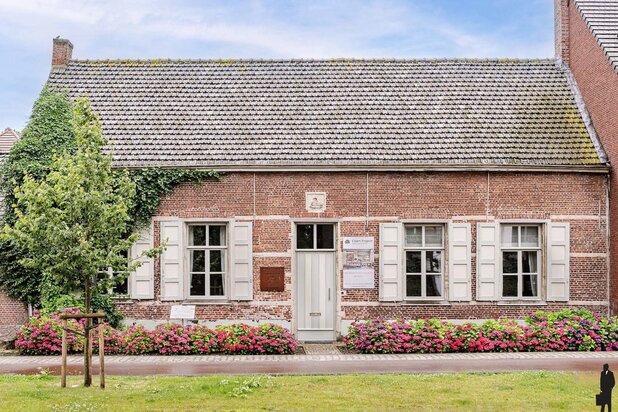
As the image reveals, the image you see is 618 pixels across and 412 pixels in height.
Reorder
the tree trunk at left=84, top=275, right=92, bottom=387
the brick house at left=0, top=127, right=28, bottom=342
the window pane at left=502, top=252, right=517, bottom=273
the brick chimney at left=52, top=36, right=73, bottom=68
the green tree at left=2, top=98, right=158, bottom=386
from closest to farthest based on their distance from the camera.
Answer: the green tree at left=2, top=98, right=158, bottom=386, the tree trunk at left=84, top=275, right=92, bottom=387, the window pane at left=502, top=252, right=517, bottom=273, the brick house at left=0, top=127, right=28, bottom=342, the brick chimney at left=52, top=36, right=73, bottom=68

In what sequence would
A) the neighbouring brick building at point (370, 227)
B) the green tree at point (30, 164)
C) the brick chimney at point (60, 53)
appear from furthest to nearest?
the brick chimney at point (60, 53) → the green tree at point (30, 164) → the neighbouring brick building at point (370, 227)

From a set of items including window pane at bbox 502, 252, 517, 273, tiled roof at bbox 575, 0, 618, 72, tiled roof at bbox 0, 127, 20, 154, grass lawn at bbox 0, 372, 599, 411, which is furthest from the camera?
tiled roof at bbox 0, 127, 20, 154

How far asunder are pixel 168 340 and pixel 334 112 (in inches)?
282

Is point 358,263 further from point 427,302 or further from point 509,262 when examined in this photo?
point 509,262

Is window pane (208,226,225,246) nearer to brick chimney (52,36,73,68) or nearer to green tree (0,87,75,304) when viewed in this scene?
green tree (0,87,75,304)

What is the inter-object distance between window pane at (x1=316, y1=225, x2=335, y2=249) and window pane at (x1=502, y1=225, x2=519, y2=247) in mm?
4005

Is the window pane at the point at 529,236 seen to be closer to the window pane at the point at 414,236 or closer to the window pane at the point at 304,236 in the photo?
the window pane at the point at 414,236

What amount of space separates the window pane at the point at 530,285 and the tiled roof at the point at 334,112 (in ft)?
8.85

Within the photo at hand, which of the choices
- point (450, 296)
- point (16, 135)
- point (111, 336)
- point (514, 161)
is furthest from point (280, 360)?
point (16, 135)

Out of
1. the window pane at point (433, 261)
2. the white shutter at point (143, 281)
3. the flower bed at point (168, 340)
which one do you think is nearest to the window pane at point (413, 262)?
the window pane at point (433, 261)

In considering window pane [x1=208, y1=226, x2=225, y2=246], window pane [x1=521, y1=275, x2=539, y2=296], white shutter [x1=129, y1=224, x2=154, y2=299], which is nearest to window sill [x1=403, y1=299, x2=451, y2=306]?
window pane [x1=521, y1=275, x2=539, y2=296]

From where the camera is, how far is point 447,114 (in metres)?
19.3

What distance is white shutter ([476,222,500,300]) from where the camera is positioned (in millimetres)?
17750

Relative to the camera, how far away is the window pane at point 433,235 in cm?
1792
